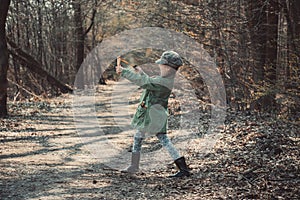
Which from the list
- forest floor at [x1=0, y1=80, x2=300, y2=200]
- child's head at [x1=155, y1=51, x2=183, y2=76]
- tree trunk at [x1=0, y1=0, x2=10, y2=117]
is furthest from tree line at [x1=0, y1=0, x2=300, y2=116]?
child's head at [x1=155, y1=51, x2=183, y2=76]

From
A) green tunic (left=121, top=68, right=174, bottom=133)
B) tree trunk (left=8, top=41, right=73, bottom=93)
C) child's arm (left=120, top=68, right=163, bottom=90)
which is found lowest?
green tunic (left=121, top=68, right=174, bottom=133)

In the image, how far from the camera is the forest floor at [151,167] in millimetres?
5520

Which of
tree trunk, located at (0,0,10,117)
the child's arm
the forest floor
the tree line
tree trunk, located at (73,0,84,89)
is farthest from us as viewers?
tree trunk, located at (73,0,84,89)

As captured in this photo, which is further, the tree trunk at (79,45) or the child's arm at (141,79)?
the tree trunk at (79,45)

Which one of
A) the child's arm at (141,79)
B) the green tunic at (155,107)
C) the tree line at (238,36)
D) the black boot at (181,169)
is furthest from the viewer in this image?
the tree line at (238,36)

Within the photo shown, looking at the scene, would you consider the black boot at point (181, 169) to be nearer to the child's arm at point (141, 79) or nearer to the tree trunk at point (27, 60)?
the child's arm at point (141, 79)

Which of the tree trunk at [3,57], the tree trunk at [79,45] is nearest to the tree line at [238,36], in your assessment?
the tree trunk at [3,57]

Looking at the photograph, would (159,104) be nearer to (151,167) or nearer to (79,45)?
(151,167)

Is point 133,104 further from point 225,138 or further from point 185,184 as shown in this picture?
point 185,184

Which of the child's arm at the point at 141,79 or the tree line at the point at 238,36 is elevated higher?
the tree line at the point at 238,36

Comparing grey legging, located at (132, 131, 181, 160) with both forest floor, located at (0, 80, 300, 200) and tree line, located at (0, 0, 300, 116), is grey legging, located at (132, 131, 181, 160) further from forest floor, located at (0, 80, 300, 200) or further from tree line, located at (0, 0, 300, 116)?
tree line, located at (0, 0, 300, 116)

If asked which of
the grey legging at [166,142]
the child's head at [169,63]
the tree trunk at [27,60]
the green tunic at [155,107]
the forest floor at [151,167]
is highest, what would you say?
the tree trunk at [27,60]

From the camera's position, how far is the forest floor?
5.52m

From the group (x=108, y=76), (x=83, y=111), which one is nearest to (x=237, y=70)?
(x=83, y=111)
